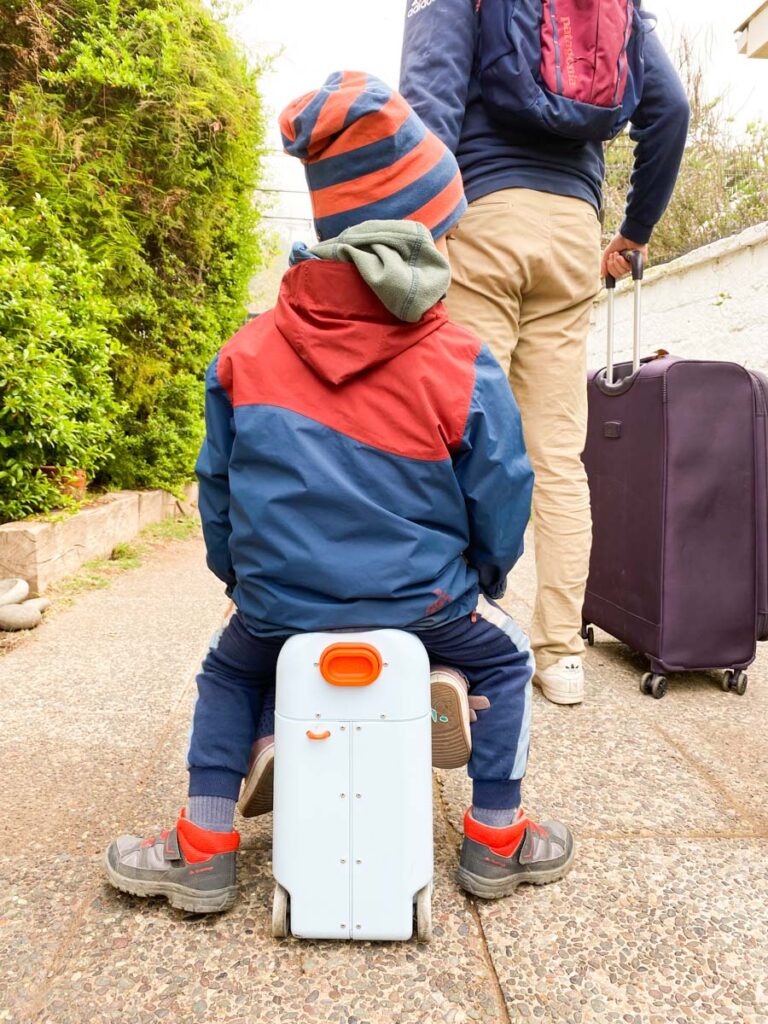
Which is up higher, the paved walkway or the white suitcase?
the white suitcase

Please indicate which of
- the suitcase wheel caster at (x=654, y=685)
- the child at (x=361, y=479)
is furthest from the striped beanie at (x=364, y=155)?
the suitcase wheel caster at (x=654, y=685)

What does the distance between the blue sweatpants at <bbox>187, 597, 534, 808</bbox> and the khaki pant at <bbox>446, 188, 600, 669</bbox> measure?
37.8 inches

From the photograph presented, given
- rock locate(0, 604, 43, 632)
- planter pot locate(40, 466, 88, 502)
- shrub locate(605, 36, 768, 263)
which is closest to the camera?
rock locate(0, 604, 43, 632)

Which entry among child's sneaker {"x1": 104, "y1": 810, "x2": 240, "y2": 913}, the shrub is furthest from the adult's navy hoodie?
the shrub

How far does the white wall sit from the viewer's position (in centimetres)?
454

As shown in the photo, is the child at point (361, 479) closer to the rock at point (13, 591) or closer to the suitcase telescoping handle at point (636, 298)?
the suitcase telescoping handle at point (636, 298)

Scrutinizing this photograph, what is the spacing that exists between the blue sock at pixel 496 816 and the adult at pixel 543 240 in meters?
0.89

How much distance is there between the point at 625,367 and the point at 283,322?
5.33 feet

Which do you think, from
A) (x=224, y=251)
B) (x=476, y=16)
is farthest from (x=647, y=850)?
(x=224, y=251)

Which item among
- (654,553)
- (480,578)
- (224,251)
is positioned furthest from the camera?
(224,251)

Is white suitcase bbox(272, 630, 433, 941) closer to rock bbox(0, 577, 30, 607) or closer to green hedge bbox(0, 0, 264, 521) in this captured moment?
rock bbox(0, 577, 30, 607)

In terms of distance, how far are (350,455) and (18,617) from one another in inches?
81.7

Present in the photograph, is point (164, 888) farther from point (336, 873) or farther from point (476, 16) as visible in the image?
point (476, 16)

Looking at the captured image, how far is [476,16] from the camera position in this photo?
198 centimetres
